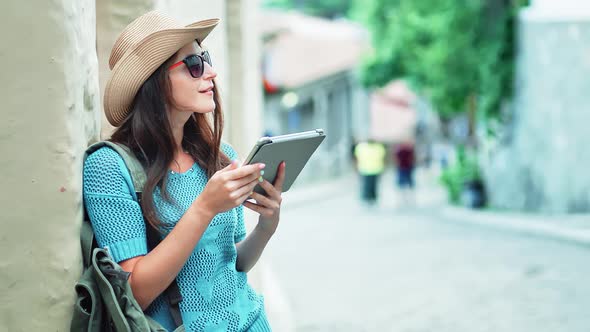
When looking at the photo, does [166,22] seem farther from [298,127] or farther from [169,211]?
[298,127]

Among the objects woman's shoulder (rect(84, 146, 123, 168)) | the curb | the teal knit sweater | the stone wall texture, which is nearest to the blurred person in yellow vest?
the curb

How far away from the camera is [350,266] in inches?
471

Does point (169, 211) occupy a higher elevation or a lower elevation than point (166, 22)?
lower

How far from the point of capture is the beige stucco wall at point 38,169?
2.35m

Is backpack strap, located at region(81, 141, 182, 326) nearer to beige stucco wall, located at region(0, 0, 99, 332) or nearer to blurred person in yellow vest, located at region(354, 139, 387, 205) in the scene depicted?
beige stucco wall, located at region(0, 0, 99, 332)

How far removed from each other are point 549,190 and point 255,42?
35.1ft

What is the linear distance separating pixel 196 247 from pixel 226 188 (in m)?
0.29

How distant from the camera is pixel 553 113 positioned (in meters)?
16.8

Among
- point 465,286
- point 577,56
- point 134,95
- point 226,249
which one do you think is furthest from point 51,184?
point 577,56

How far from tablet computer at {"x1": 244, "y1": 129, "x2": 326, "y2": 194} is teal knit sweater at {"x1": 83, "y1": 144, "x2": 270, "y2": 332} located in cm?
19

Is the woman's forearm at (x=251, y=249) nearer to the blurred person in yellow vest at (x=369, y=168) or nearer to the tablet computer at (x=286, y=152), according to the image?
the tablet computer at (x=286, y=152)

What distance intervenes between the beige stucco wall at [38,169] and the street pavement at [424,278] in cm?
414

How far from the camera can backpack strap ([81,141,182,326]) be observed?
2.42 m

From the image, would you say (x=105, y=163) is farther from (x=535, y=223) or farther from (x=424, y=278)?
(x=535, y=223)
